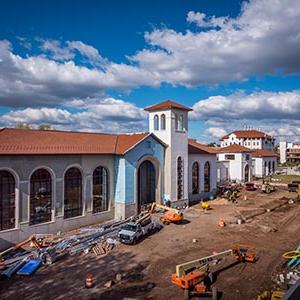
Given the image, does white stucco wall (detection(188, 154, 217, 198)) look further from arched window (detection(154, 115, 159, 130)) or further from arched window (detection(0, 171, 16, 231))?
arched window (detection(0, 171, 16, 231))

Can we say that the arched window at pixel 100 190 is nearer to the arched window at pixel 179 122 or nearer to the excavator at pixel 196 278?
the arched window at pixel 179 122

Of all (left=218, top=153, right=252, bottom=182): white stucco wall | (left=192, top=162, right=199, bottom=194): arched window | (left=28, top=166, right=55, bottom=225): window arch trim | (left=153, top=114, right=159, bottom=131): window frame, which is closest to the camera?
(left=28, top=166, right=55, bottom=225): window arch trim

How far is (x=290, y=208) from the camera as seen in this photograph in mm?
36969

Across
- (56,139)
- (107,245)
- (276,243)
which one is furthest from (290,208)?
(56,139)

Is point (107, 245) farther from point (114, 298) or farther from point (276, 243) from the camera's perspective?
point (276, 243)

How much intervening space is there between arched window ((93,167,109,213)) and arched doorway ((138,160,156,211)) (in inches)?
180

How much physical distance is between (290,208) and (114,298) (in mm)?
28250

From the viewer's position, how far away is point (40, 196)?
24.1m

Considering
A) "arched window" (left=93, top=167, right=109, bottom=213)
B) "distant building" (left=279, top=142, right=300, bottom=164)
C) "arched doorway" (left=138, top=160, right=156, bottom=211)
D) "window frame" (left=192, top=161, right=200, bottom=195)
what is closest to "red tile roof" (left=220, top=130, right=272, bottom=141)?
"distant building" (left=279, top=142, right=300, bottom=164)

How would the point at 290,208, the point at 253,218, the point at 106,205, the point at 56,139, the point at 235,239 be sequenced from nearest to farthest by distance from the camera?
the point at 235,239 → the point at 56,139 → the point at 106,205 → the point at 253,218 → the point at 290,208

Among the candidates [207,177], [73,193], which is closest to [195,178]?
[207,177]

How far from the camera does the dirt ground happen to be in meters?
15.6

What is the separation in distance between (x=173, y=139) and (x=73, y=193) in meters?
12.6

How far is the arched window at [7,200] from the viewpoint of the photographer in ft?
71.8
